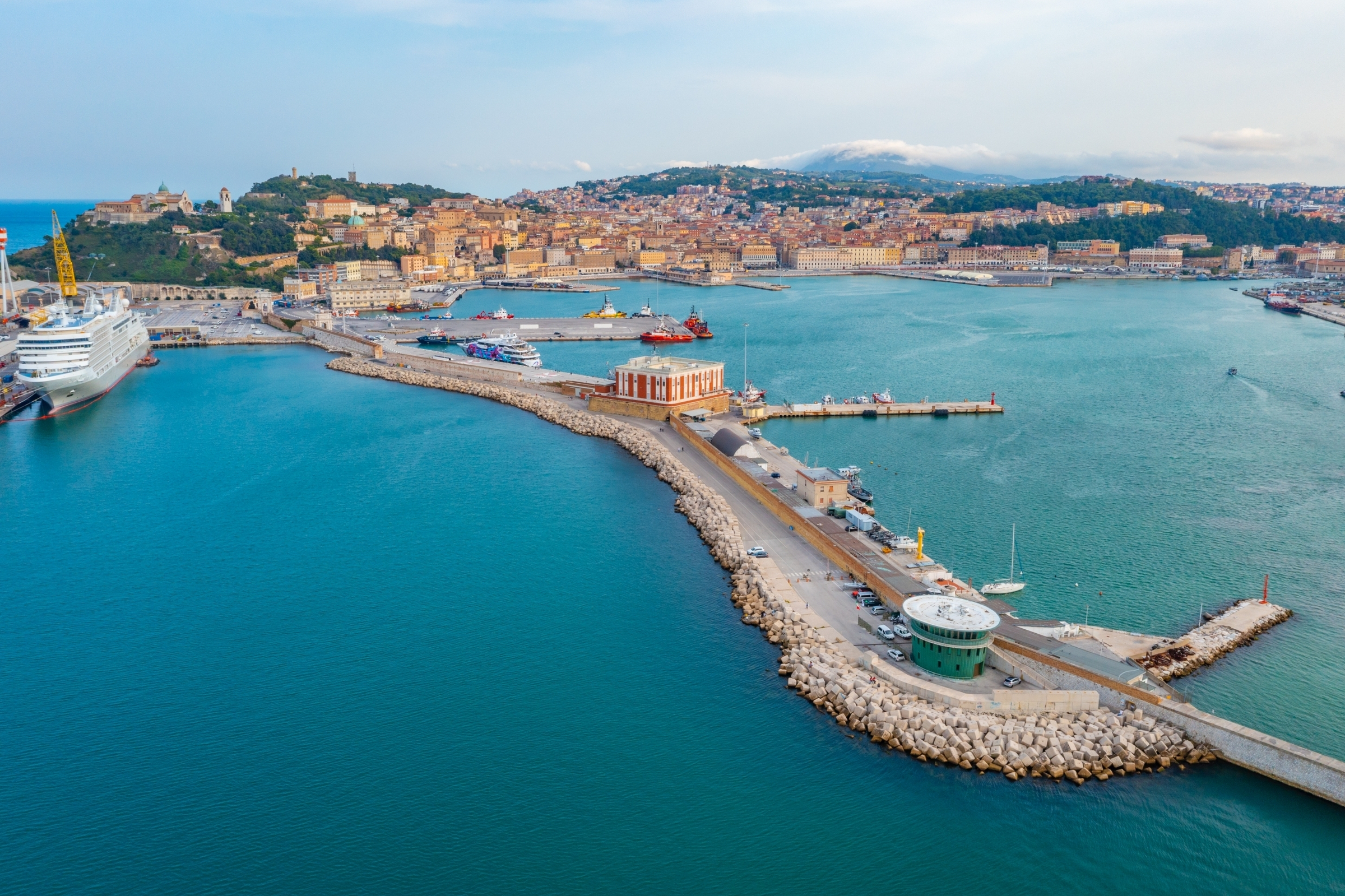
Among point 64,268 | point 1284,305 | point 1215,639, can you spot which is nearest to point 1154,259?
point 1284,305

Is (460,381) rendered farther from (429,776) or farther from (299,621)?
(429,776)

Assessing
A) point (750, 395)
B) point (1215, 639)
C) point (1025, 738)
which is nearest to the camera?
point (1025, 738)

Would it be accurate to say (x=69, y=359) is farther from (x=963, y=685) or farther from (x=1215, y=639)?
(x=1215, y=639)

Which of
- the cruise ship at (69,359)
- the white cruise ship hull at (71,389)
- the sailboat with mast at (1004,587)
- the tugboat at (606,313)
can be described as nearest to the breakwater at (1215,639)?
the sailboat with mast at (1004,587)

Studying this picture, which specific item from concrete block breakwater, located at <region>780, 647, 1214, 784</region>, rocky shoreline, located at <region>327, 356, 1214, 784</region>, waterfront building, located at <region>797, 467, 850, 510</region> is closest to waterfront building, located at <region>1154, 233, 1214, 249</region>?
waterfront building, located at <region>797, 467, 850, 510</region>

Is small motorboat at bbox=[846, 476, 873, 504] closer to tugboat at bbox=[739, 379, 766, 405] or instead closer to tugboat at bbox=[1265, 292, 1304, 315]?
tugboat at bbox=[739, 379, 766, 405]

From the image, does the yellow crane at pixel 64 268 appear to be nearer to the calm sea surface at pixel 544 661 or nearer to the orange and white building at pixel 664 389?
the calm sea surface at pixel 544 661
